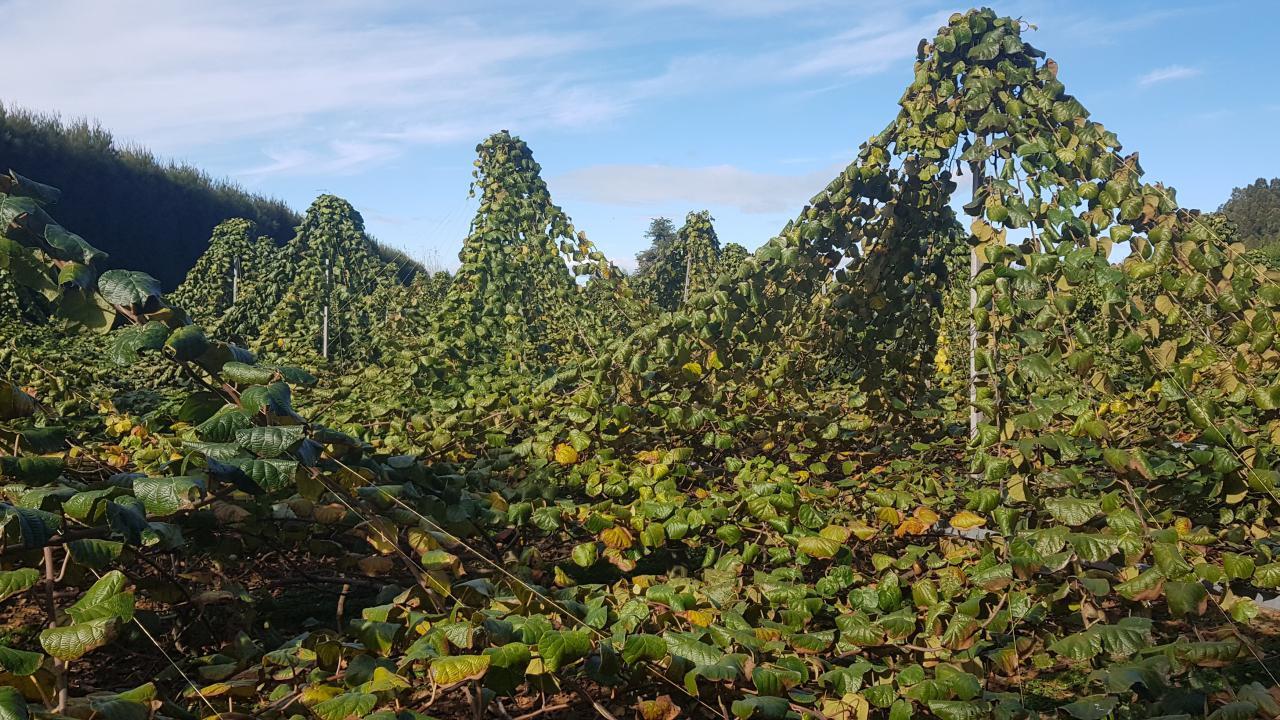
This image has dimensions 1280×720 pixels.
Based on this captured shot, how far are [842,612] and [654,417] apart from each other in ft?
5.26

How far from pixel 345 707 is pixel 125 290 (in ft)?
4.09

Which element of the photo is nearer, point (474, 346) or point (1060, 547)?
point (1060, 547)

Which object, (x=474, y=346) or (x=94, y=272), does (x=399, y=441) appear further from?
(x=474, y=346)

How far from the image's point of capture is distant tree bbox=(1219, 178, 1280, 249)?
39.3m

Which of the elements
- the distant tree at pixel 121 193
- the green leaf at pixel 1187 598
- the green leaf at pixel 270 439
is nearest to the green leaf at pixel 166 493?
the green leaf at pixel 270 439

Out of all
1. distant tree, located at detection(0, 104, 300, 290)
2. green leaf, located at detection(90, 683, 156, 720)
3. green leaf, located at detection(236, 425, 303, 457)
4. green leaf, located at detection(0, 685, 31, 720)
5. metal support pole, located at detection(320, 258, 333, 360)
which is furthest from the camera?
distant tree, located at detection(0, 104, 300, 290)

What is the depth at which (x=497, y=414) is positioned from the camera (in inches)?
161

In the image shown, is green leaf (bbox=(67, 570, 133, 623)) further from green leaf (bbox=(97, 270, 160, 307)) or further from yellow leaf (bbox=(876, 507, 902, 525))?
yellow leaf (bbox=(876, 507, 902, 525))

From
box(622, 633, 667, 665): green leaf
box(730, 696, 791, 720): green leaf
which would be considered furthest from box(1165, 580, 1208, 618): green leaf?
box(622, 633, 667, 665): green leaf

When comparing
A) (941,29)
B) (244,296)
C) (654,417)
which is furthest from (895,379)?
(244,296)

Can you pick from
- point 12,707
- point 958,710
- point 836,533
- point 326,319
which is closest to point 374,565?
point 12,707

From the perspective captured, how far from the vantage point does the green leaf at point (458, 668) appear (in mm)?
1554

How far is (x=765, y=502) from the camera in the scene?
2.73m

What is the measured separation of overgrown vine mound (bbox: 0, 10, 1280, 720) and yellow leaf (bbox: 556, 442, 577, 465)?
0.03 metres
